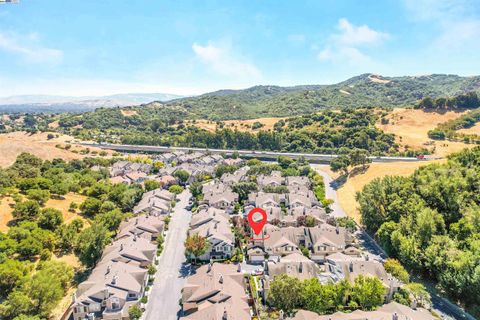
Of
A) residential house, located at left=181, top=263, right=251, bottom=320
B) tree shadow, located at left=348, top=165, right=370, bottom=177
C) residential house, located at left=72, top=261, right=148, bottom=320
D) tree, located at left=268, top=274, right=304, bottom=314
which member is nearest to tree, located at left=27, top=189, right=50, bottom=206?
residential house, located at left=72, top=261, right=148, bottom=320

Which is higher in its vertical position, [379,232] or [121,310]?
[379,232]

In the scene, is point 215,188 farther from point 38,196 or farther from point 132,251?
point 38,196

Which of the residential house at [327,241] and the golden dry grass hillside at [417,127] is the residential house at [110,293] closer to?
the residential house at [327,241]

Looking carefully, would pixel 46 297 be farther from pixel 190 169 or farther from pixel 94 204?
pixel 190 169

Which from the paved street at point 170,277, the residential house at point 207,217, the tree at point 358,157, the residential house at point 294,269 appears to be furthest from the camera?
the tree at point 358,157

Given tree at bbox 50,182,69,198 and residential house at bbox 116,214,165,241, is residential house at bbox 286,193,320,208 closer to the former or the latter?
residential house at bbox 116,214,165,241

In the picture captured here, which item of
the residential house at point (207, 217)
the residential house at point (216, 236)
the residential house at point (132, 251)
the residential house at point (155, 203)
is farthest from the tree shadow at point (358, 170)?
the residential house at point (132, 251)


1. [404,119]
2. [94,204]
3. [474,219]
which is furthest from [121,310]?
[404,119]
